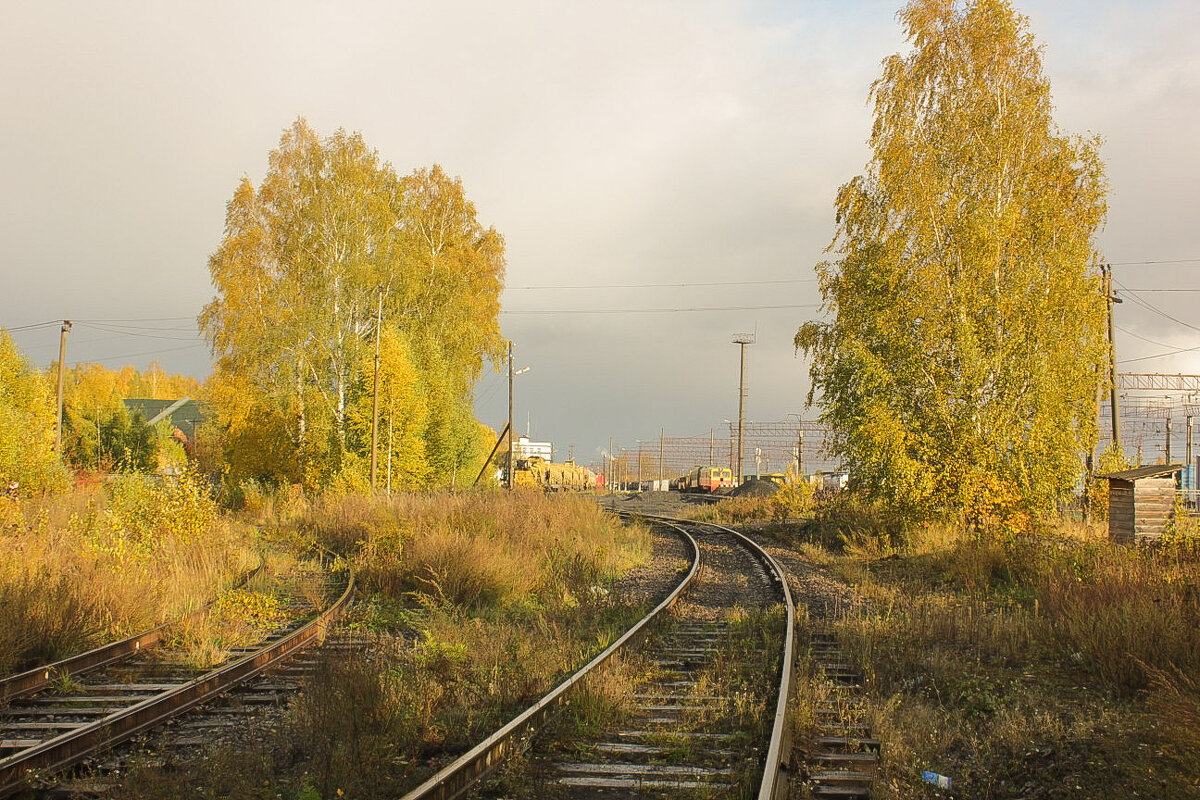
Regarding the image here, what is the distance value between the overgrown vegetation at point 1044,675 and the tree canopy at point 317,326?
23.6 meters

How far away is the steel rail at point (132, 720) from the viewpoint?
16.4 ft

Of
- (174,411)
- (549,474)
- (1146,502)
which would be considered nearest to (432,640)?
(1146,502)

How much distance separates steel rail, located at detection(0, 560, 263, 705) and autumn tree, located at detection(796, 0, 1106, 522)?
13.1 metres

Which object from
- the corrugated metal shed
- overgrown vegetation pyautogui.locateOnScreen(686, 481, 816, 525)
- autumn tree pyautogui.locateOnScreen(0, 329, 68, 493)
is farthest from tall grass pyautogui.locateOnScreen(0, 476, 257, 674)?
the corrugated metal shed

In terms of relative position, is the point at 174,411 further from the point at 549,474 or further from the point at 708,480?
the point at 708,480

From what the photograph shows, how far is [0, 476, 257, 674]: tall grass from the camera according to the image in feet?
27.4

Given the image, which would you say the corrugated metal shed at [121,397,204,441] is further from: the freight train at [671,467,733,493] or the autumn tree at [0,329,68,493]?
the autumn tree at [0,329,68,493]

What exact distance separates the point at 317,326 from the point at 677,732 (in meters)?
28.7

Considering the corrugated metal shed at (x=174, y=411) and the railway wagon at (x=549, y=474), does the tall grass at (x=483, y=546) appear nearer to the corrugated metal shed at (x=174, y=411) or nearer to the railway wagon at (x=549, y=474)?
the railway wagon at (x=549, y=474)

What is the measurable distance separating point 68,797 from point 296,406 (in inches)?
1145

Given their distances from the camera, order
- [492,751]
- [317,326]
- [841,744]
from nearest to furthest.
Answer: [492,751] < [841,744] < [317,326]

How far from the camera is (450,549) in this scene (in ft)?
42.2

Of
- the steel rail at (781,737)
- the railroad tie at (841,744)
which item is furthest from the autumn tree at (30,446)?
the railroad tie at (841,744)

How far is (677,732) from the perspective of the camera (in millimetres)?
6012
